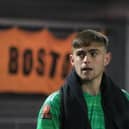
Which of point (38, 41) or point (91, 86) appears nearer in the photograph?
point (91, 86)

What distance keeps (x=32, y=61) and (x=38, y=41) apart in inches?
12.7

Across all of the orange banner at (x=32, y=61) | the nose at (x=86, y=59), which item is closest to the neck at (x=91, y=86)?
the nose at (x=86, y=59)

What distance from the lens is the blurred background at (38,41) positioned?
34.5 feet

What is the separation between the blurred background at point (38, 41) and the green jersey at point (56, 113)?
22.2 feet

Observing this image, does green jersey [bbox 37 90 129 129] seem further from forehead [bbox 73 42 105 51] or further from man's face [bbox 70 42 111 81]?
forehead [bbox 73 42 105 51]

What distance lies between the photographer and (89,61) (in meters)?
3.71

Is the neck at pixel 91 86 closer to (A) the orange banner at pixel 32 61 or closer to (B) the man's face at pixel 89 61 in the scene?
(B) the man's face at pixel 89 61

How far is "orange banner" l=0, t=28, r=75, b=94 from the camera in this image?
10492 mm

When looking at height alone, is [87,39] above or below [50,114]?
above

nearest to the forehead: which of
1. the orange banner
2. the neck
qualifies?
the neck

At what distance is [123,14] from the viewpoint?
10.9 meters

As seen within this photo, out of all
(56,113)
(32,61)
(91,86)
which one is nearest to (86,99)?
(91,86)

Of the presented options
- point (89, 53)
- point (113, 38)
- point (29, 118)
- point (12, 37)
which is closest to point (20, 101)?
point (29, 118)

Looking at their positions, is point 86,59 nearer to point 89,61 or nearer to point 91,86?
point 89,61
